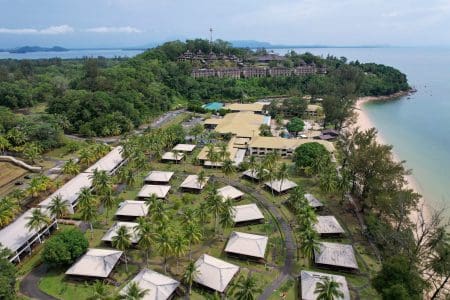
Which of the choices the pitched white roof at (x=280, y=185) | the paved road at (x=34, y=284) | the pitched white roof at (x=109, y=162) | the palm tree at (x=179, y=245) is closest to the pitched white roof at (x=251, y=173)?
the pitched white roof at (x=280, y=185)

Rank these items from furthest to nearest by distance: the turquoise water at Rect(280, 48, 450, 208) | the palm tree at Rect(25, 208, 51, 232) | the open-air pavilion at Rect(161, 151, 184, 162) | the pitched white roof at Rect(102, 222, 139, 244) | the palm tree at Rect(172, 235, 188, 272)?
the open-air pavilion at Rect(161, 151, 184, 162), the turquoise water at Rect(280, 48, 450, 208), the pitched white roof at Rect(102, 222, 139, 244), the palm tree at Rect(25, 208, 51, 232), the palm tree at Rect(172, 235, 188, 272)

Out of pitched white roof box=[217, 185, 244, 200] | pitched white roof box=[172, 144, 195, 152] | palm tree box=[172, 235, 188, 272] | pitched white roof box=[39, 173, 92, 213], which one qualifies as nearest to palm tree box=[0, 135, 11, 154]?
pitched white roof box=[39, 173, 92, 213]

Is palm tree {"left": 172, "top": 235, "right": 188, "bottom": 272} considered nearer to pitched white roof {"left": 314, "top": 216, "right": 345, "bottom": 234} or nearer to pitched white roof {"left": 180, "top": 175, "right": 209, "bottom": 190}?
pitched white roof {"left": 314, "top": 216, "right": 345, "bottom": 234}

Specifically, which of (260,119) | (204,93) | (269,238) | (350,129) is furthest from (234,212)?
(204,93)

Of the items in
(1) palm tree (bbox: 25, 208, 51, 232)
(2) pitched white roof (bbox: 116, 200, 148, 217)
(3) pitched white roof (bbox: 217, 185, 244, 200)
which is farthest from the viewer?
(3) pitched white roof (bbox: 217, 185, 244, 200)

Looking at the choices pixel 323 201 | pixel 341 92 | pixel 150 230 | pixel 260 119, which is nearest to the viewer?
pixel 150 230

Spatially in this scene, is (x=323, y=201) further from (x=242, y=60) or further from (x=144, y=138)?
(x=242, y=60)
